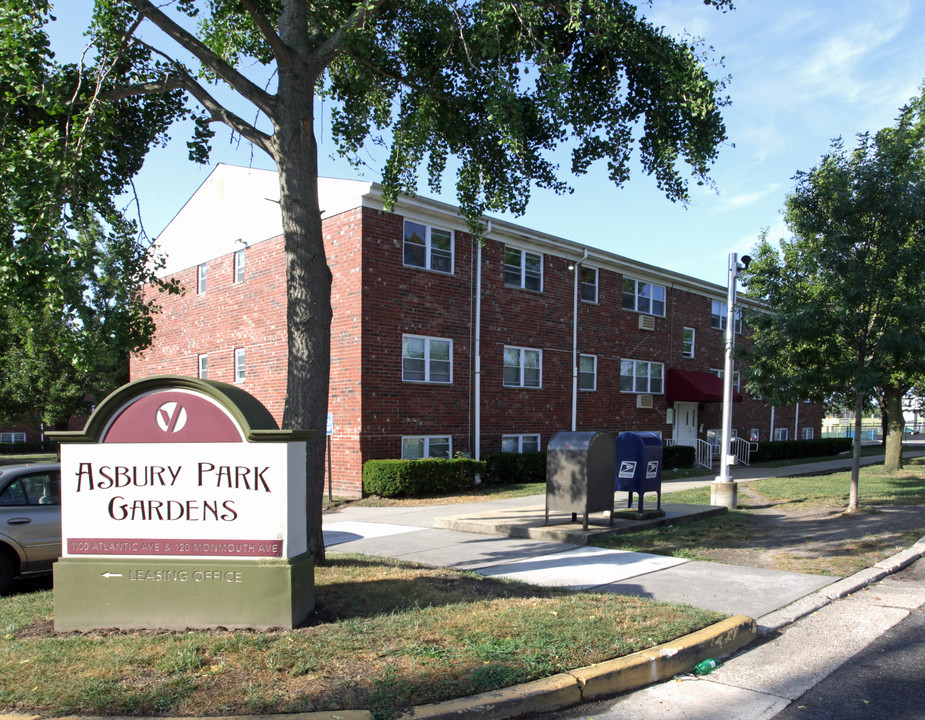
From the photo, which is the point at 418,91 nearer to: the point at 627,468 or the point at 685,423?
the point at 627,468

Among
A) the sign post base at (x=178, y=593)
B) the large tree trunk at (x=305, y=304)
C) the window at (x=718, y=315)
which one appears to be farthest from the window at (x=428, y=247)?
the window at (x=718, y=315)

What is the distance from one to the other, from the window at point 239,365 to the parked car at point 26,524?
1298 centimetres

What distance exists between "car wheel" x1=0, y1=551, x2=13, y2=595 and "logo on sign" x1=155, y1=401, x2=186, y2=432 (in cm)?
384

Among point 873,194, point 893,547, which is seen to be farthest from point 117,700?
point 873,194

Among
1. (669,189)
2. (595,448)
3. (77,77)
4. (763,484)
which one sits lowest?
(763,484)

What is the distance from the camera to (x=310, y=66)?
25.5 ft

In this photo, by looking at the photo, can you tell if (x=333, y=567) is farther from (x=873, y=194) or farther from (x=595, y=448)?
(x=873, y=194)

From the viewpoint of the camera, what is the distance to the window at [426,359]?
18.0 metres

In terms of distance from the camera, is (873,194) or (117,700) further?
(873,194)

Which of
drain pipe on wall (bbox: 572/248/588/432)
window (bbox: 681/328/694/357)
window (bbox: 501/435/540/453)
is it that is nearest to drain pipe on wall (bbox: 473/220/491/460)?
window (bbox: 501/435/540/453)

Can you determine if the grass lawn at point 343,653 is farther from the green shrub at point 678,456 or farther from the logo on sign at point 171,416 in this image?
the green shrub at point 678,456

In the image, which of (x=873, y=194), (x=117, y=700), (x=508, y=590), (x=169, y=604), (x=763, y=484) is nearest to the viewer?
(x=117, y=700)

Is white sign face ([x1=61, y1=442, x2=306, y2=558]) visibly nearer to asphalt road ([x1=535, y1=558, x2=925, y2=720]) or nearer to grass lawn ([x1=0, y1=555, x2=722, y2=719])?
grass lawn ([x1=0, y1=555, x2=722, y2=719])

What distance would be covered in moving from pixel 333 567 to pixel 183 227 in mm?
20023
